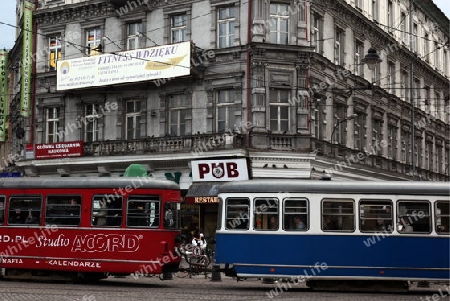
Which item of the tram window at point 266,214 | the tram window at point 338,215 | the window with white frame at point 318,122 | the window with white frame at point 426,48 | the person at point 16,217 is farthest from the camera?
the window with white frame at point 426,48

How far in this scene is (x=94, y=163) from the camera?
33.7 m

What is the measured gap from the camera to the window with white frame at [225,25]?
103ft

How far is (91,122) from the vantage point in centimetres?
3525

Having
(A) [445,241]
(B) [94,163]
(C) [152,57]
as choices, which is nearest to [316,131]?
(C) [152,57]

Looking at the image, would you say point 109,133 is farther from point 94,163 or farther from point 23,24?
point 23,24

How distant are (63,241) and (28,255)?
1.16m

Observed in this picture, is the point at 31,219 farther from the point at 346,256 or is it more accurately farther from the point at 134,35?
the point at 134,35

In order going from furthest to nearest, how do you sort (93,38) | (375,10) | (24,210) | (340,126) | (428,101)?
1. (428,101)
2. (375,10)
3. (93,38)
4. (340,126)
5. (24,210)

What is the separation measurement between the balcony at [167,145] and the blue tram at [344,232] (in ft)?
36.2

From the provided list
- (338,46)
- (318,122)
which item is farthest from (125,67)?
(338,46)

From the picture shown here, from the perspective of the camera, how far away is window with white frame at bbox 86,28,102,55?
116 ft

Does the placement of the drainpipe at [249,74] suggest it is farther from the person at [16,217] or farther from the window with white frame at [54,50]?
Answer: the person at [16,217]

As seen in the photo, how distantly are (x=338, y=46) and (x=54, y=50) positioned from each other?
13930 millimetres

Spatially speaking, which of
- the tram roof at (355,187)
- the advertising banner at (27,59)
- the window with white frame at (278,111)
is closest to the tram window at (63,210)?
the tram roof at (355,187)
